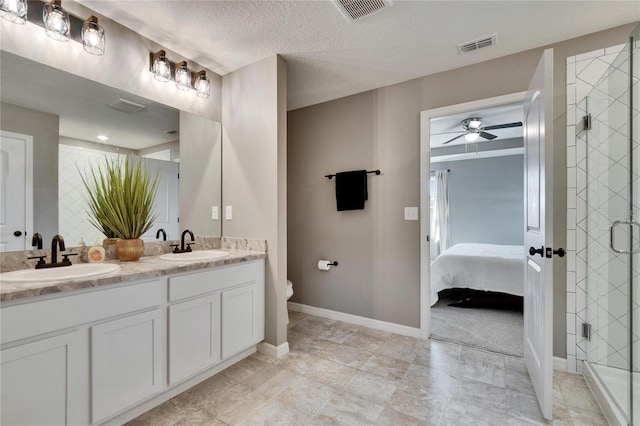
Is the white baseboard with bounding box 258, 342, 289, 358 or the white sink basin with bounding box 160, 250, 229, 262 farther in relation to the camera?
the white baseboard with bounding box 258, 342, 289, 358

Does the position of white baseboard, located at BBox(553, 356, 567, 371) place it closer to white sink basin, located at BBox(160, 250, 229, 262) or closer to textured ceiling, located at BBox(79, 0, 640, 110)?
textured ceiling, located at BBox(79, 0, 640, 110)

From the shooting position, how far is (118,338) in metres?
1.41

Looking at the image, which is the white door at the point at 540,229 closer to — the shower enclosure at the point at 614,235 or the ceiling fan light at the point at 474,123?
the shower enclosure at the point at 614,235

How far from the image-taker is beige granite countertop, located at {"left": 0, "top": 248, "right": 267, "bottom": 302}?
112 centimetres

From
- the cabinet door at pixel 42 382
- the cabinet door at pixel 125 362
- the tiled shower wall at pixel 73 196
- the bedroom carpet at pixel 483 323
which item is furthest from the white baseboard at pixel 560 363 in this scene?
the tiled shower wall at pixel 73 196

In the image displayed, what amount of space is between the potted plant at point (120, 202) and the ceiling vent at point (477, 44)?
255 cm

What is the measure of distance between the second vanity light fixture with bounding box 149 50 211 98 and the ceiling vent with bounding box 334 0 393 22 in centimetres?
127

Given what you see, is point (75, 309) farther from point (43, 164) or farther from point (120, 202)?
point (43, 164)

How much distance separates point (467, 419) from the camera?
156 centimetres

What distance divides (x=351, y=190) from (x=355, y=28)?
1.44m

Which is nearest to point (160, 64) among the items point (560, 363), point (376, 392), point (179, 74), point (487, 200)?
point (179, 74)

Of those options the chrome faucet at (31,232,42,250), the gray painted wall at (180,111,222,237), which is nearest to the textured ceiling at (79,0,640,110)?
the gray painted wall at (180,111,222,237)

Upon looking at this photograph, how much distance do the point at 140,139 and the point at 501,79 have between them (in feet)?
9.26

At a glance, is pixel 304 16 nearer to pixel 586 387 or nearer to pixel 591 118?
pixel 591 118
